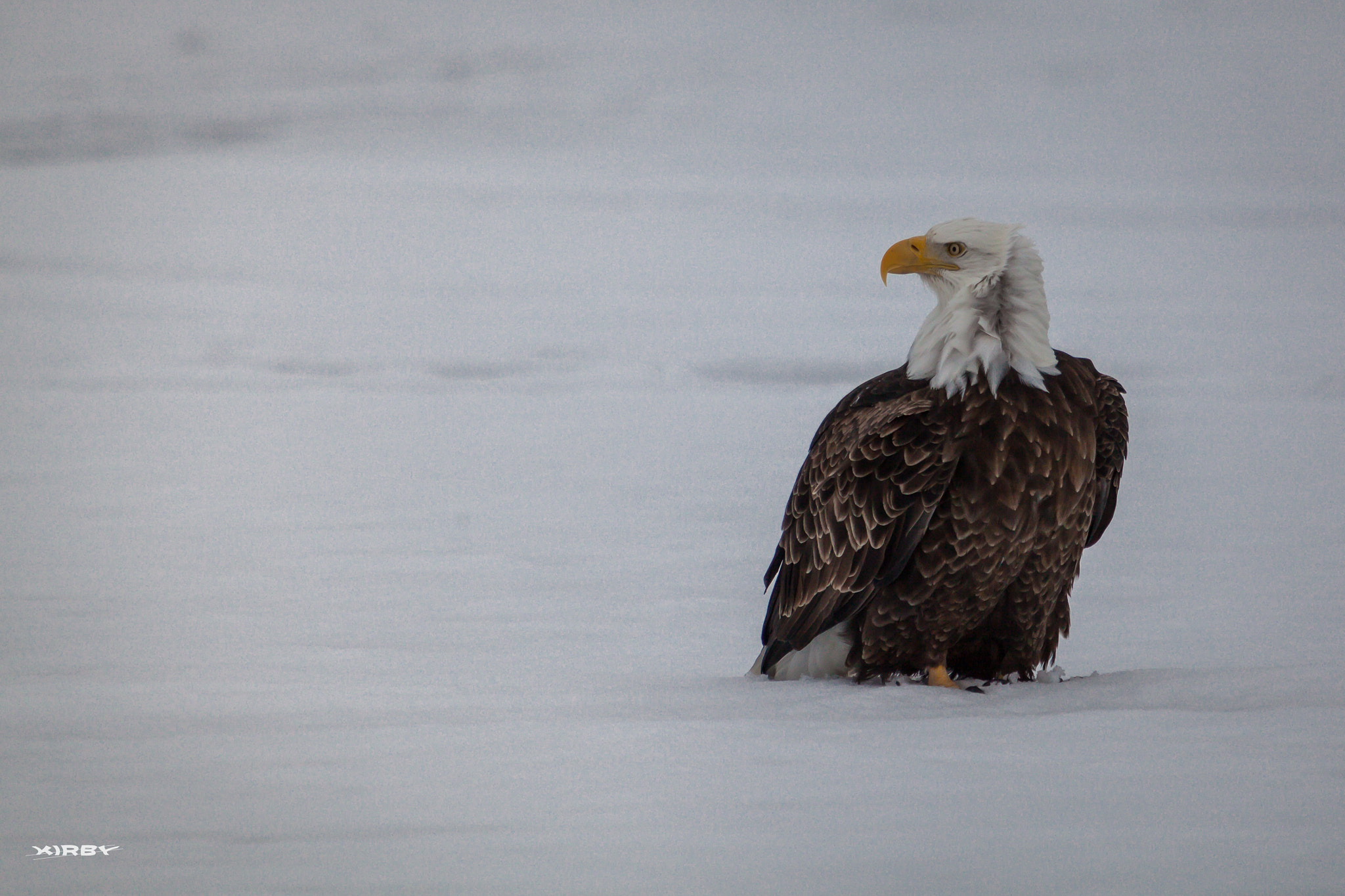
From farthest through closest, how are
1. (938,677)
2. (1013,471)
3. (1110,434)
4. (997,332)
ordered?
(1110,434), (938,677), (997,332), (1013,471)

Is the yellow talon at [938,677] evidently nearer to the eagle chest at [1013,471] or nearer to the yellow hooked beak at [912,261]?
the eagle chest at [1013,471]

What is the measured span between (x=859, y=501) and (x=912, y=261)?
0.79 meters

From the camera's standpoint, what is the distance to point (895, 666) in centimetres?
448

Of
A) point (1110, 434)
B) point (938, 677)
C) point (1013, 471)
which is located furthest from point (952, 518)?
point (1110, 434)

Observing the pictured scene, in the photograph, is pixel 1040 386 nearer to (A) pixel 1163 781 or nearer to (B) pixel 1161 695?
(B) pixel 1161 695

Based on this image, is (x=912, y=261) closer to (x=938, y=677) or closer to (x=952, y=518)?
(x=952, y=518)

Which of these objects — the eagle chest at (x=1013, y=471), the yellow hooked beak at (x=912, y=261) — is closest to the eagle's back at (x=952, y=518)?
the eagle chest at (x=1013, y=471)

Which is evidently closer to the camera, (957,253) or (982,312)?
(982,312)

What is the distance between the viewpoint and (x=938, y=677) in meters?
4.44

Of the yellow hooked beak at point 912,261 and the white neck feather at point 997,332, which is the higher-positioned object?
the yellow hooked beak at point 912,261

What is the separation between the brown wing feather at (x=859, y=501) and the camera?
423cm

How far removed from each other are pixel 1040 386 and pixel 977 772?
134 cm

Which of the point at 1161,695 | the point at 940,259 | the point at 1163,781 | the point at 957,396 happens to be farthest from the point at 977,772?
the point at 940,259

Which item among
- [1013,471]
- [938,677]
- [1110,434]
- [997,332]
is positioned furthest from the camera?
[1110,434]
